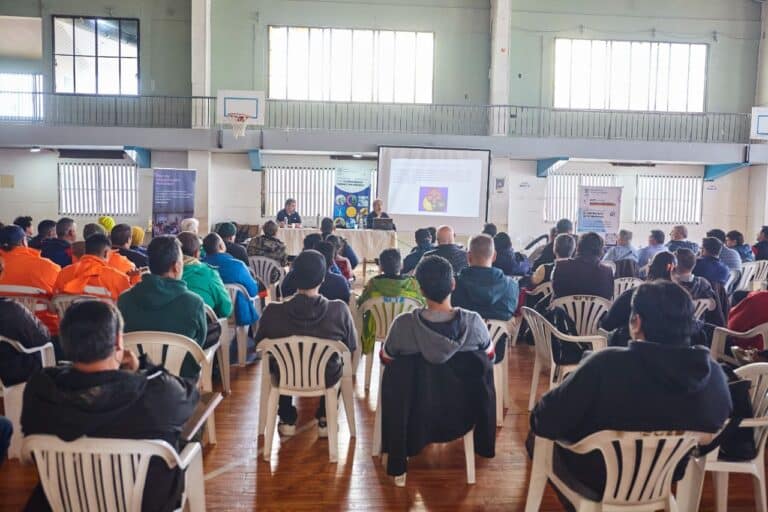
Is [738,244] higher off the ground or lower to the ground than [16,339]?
higher

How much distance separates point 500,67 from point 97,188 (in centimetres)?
847

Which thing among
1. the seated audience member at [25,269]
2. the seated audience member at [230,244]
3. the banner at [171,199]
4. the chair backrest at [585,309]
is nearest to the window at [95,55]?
the banner at [171,199]

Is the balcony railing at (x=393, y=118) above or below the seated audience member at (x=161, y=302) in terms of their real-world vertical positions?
above

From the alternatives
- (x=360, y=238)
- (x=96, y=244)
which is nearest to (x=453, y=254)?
(x=96, y=244)

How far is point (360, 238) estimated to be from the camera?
9805 millimetres

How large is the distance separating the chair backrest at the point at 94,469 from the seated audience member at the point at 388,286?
249cm

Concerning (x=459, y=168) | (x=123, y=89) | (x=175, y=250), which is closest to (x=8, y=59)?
(x=123, y=89)

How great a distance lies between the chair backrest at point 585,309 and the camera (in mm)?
4375

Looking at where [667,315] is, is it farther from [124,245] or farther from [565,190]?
[565,190]

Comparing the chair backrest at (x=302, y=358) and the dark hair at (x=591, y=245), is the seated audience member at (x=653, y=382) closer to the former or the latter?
the chair backrest at (x=302, y=358)

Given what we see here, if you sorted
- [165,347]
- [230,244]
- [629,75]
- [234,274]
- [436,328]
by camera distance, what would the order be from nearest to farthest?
[436,328] → [165,347] → [234,274] → [230,244] → [629,75]

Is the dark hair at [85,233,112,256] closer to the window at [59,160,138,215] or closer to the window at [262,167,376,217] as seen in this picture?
the window at [262,167,376,217]

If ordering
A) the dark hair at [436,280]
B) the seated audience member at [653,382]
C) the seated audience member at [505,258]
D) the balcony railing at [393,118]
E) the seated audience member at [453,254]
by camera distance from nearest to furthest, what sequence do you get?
the seated audience member at [653,382], the dark hair at [436,280], the seated audience member at [453,254], the seated audience member at [505,258], the balcony railing at [393,118]

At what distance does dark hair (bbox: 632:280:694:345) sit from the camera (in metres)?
1.96
